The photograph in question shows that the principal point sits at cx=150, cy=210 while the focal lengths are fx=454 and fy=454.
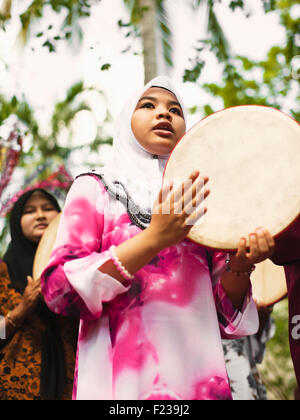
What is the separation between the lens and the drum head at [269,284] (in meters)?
2.19

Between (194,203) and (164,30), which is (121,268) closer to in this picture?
(194,203)

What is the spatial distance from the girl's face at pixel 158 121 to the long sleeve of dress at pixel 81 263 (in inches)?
10.7

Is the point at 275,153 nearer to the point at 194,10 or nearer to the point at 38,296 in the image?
the point at 38,296

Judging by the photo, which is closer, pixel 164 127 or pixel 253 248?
pixel 253 248

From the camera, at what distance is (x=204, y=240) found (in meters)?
1.31

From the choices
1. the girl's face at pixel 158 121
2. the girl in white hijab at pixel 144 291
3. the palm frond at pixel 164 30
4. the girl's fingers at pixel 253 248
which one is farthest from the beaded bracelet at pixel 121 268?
the palm frond at pixel 164 30

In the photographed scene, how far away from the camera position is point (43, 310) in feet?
7.88

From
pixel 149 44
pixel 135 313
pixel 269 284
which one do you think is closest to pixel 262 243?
pixel 135 313

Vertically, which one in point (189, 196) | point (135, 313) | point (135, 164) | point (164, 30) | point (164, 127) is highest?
point (164, 30)

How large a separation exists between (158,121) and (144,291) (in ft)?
2.07

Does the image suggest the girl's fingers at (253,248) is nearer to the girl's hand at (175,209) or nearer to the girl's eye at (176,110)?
the girl's hand at (175,209)

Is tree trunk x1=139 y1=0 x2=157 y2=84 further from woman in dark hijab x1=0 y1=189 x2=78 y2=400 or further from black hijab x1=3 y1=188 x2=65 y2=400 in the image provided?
woman in dark hijab x1=0 y1=189 x2=78 y2=400

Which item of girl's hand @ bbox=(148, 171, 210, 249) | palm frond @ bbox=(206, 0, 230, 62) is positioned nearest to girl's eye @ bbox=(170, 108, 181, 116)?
girl's hand @ bbox=(148, 171, 210, 249)
